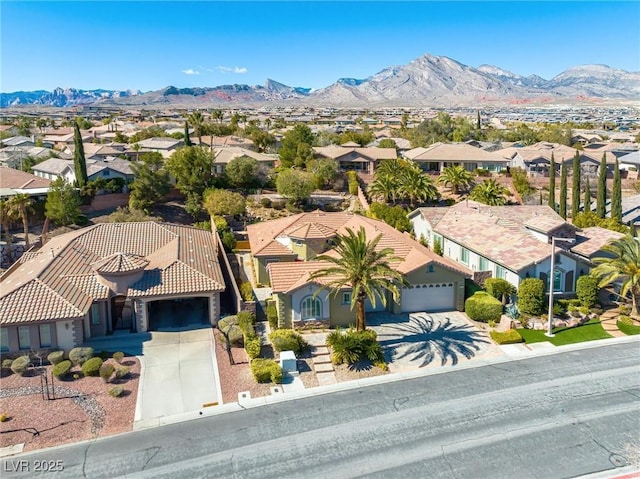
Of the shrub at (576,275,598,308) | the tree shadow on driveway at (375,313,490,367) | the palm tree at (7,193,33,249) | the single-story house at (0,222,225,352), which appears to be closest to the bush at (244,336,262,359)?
the single-story house at (0,222,225,352)

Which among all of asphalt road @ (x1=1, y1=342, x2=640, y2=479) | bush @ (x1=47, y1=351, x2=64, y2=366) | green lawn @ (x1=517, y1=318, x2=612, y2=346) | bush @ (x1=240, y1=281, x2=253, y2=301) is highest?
bush @ (x1=240, y1=281, x2=253, y2=301)

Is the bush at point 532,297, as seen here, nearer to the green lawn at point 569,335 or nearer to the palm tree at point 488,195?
the green lawn at point 569,335

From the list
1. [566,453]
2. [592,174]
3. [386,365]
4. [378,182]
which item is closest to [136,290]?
[386,365]

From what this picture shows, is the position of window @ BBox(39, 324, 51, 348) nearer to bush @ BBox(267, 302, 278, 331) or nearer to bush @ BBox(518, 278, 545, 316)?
bush @ BBox(267, 302, 278, 331)

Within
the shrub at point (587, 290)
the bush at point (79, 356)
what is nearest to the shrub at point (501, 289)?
the shrub at point (587, 290)

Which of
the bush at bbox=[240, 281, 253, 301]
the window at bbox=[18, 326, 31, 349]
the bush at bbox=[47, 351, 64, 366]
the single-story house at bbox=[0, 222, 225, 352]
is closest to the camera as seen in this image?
the bush at bbox=[47, 351, 64, 366]

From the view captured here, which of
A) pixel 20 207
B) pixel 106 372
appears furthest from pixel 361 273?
pixel 20 207

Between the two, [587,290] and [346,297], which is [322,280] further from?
[587,290]
